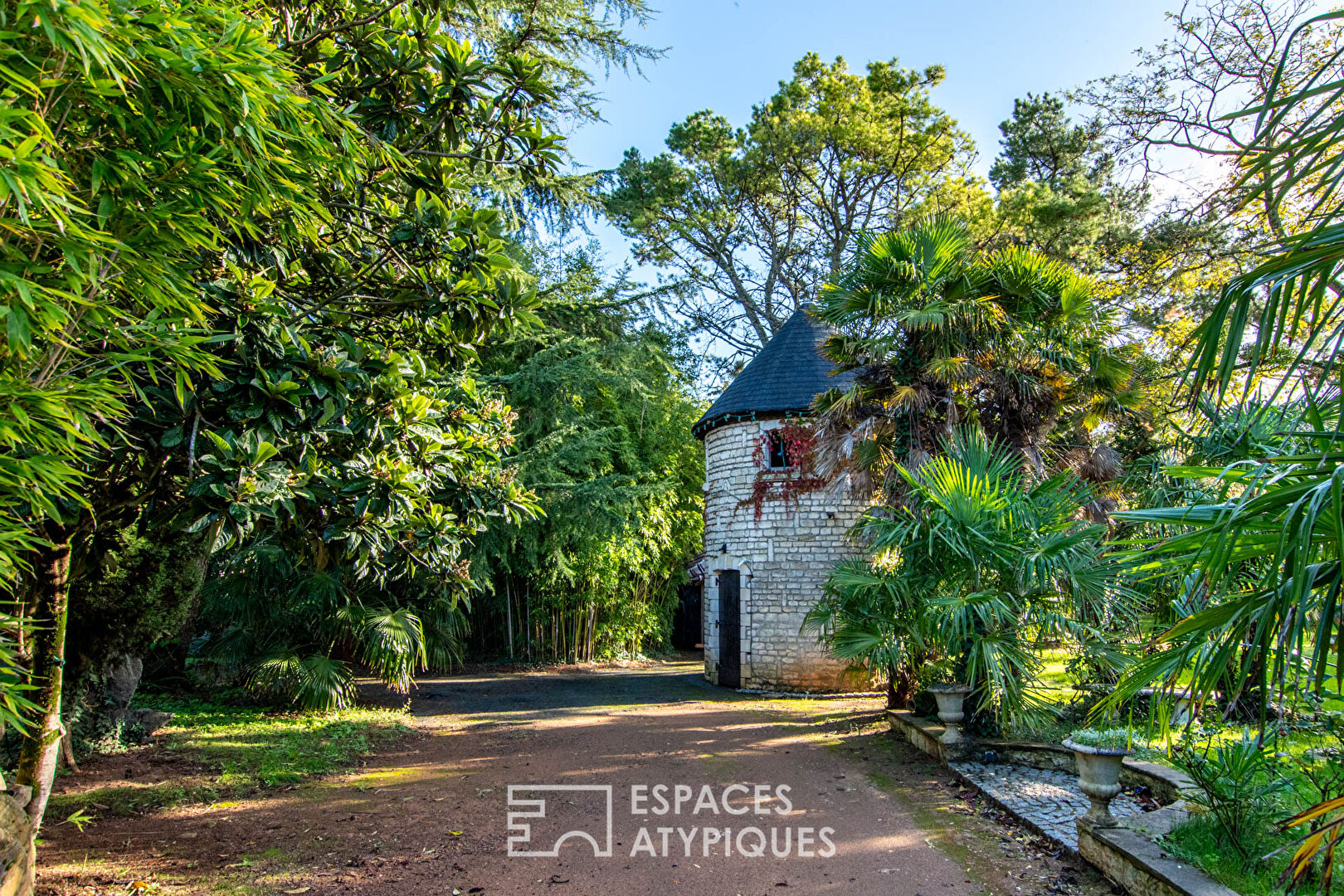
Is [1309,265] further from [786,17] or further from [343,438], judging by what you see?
[786,17]

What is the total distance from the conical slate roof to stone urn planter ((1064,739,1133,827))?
329 inches

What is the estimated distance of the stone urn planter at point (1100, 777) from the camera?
174 inches

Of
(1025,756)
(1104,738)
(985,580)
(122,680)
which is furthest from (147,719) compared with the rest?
(1104,738)

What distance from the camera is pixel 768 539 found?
41.8ft

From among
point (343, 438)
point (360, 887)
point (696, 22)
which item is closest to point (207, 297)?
point (343, 438)

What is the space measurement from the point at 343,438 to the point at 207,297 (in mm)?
1201

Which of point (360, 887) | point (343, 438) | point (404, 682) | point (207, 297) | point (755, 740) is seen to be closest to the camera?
point (207, 297)

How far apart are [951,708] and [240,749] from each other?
7.39 m

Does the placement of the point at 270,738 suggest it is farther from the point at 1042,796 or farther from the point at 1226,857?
the point at 1226,857

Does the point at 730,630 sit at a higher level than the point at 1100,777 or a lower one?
lower

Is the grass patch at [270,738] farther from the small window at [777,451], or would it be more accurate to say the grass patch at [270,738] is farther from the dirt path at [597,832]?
the small window at [777,451]

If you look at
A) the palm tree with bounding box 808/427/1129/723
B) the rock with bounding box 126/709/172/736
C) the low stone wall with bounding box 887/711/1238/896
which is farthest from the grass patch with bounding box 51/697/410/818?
the low stone wall with bounding box 887/711/1238/896

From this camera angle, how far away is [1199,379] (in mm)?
2396

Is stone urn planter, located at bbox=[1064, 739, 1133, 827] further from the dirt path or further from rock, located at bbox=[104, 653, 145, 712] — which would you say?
rock, located at bbox=[104, 653, 145, 712]
